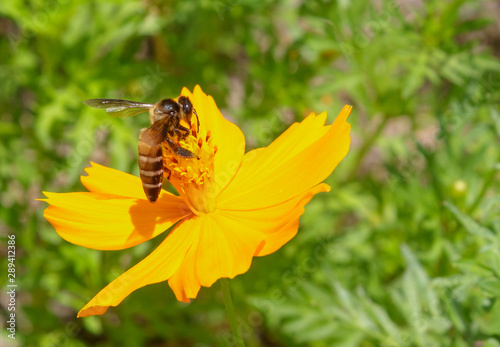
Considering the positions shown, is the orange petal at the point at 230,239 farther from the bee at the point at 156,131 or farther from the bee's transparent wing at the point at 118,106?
the bee's transparent wing at the point at 118,106

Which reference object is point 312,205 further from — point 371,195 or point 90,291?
point 90,291

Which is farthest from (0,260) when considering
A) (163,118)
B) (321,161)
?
(321,161)

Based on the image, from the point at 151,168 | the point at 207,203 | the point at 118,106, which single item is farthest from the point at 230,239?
the point at 118,106

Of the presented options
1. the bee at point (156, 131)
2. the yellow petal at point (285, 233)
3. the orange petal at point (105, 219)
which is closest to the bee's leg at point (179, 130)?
the bee at point (156, 131)

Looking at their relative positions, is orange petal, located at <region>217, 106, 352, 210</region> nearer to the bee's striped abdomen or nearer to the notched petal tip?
the bee's striped abdomen

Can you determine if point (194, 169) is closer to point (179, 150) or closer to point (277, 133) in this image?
point (179, 150)

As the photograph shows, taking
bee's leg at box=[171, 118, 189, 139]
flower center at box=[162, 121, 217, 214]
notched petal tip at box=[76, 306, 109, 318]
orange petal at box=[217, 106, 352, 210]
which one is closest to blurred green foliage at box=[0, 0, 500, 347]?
orange petal at box=[217, 106, 352, 210]

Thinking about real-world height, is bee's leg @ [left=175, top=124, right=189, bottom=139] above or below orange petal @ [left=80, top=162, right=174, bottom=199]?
above
